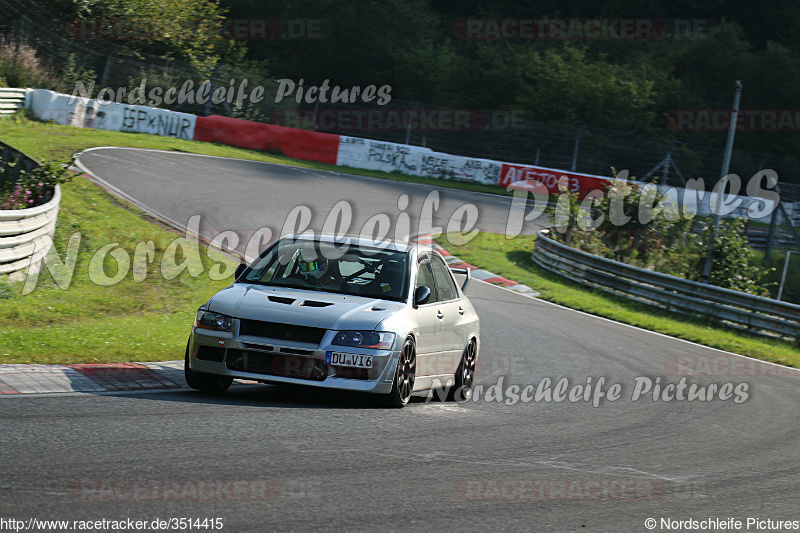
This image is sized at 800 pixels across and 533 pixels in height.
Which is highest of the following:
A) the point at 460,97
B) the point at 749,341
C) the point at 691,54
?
the point at 691,54

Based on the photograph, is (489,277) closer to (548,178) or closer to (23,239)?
(23,239)

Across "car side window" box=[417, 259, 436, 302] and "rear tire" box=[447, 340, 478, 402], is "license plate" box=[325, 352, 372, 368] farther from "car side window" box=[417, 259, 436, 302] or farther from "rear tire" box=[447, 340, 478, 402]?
"rear tire" box=[447, 340, 478, 402]

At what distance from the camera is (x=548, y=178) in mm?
37250

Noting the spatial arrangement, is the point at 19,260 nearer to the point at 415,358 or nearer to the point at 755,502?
the point at 415,358

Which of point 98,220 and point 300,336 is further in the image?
point 98,220

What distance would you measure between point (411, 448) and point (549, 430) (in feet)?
6.20

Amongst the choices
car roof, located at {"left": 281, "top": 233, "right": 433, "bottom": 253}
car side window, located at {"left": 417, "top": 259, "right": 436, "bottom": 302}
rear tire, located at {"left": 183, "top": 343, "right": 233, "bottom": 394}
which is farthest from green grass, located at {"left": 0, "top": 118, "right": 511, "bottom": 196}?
rear tire, located at {"left": 183, "top": 343, "right": 233, "bottom": 394}

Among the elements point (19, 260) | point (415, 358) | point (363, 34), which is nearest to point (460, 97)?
point (363, 34)

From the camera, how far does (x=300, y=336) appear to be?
25.9 feet

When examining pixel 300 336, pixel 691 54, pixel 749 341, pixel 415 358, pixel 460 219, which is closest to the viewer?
pixel 300 336

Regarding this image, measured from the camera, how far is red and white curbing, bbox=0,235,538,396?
7773mm

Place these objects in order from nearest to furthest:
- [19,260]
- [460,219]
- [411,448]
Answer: [411,448] < [19,260] < [460,219]
